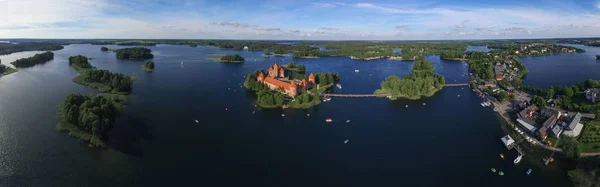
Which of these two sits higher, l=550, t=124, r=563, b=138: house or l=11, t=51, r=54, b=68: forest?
l=11, t=51, r=54, b=68: forest

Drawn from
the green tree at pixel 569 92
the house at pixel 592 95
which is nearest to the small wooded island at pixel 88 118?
the green tree at pixel 569 92

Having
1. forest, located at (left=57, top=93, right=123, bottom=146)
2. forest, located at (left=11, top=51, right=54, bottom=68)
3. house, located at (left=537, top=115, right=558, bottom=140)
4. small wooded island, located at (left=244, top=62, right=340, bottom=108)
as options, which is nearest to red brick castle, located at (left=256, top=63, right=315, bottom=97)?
small wooded island, located at (left=244, top=62, right=340, bottom=108)

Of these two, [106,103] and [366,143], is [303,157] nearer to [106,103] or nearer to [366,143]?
[366,143]

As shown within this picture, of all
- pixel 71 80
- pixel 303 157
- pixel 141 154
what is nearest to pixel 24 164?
pixel 141 154

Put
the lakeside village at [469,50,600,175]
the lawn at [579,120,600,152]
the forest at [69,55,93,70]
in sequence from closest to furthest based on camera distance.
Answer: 1. the lawn at [579,120,600,152]
2. the lakeside village at [469,50,600,175]
3. the forest at [69,55,93,70]

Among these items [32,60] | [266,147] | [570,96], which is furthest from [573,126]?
[32,60]

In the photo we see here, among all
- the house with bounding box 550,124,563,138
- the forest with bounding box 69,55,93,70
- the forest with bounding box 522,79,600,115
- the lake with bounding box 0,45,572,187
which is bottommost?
the lake with bounding box 0,45,572,187

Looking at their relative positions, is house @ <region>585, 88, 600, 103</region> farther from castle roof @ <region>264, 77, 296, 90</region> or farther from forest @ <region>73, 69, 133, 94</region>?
forest @ <region>73, 69, 133, 94</region>
